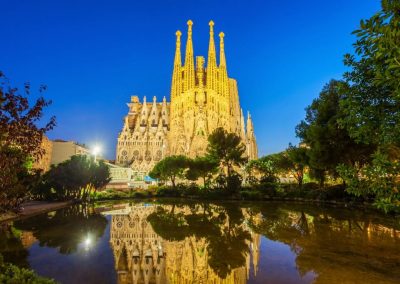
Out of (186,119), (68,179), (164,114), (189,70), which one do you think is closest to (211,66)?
(189,70)

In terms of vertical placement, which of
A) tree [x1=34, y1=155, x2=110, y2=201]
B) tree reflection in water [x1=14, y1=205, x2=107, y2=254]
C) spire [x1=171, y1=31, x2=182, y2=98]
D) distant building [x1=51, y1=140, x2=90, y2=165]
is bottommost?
tree reflection in water [x1=14, y1=205, x2=107, y2=254]

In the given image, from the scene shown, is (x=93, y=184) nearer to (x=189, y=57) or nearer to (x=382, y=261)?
(x=382, y=261)

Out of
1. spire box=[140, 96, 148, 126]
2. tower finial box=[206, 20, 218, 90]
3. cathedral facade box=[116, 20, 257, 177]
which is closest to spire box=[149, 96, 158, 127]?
cathedral facade box=[116, 20, 257, 177]

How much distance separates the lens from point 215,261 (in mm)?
6980

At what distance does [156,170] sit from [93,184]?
12339 millimetres

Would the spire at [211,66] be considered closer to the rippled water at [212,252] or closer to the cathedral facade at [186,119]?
the cathedral facade at [186,119]

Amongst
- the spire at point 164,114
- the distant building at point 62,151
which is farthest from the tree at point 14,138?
the spire at point 164,114

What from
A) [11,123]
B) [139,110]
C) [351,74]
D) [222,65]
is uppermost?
[222,65]

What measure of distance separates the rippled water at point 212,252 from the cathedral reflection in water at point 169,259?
24 millimetres

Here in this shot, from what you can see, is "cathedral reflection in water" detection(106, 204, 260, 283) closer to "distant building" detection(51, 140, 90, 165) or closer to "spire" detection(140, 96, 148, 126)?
"distant building" detection(51, 140, 90, 165)

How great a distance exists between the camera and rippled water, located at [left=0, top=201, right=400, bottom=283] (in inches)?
235

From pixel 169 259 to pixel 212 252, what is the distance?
4.37 ft

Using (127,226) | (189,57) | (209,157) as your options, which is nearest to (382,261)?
(127,226)

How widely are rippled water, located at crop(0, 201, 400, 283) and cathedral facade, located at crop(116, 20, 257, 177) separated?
184 ft
